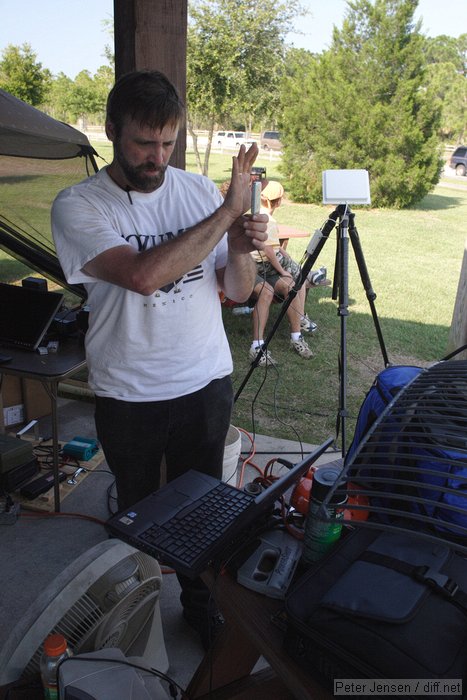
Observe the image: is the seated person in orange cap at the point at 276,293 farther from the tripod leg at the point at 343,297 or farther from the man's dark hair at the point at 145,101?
the man's dark hair at the point at 145,101

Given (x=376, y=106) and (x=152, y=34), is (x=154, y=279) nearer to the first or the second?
(x=152, y=34)

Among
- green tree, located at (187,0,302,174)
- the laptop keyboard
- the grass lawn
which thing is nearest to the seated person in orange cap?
the grass lawn

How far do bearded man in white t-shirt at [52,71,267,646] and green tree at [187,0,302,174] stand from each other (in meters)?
12.9

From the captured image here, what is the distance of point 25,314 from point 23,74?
Result: 54.6 ft

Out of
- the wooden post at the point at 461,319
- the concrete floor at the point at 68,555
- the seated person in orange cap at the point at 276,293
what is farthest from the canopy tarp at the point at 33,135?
the wooden post at the point at 461,319

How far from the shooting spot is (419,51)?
40.1 feet

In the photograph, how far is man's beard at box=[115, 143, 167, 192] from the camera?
1.48 meters

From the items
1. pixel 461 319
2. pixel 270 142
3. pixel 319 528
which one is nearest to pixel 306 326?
pixel 461 319

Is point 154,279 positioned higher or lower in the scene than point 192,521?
higher

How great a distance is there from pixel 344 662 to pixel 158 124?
1.26m

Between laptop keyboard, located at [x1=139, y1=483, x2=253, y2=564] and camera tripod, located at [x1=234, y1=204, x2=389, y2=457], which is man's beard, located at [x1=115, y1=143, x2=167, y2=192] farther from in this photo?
camera tripod, located at [x1=234, y1=204, x2=389, y2=457]

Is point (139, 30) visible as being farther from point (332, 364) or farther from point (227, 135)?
point (227, 135)

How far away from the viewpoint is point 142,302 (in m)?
1.54

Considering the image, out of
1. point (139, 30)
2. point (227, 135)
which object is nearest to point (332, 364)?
point (139, 30)
